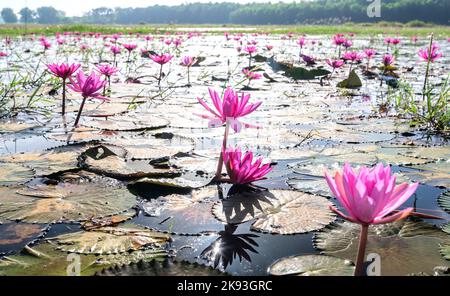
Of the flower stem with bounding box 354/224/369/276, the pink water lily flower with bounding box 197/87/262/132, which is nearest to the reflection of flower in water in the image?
the flower stem with bounding box 354/224/369/276

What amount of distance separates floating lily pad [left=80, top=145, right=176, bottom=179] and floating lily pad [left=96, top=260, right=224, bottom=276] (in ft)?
2.42

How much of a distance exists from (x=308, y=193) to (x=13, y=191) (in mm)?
1184

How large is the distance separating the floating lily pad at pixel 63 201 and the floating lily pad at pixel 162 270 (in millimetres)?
406

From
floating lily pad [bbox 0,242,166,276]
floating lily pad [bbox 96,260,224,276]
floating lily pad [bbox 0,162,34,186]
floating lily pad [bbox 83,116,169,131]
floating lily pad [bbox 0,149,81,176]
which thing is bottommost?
floating lily pad [bbox 0,242,166,276]

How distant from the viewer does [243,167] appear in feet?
5.59

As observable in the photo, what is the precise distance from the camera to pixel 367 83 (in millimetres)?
5371

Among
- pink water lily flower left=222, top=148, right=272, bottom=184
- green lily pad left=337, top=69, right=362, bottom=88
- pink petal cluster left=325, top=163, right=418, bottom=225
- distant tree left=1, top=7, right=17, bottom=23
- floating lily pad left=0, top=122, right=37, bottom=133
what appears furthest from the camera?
distant tree left=1, top=7, right=17, bottom=23

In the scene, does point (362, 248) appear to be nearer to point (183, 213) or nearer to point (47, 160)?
point (183, 213)

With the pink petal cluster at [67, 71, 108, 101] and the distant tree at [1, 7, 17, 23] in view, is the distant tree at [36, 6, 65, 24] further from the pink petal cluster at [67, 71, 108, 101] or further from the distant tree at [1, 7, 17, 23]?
the pink petal cluster at [67, 71, 108, 101]

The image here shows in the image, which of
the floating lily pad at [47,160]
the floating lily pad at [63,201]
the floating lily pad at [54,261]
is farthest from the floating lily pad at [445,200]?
the floating lily pad at [47,160]

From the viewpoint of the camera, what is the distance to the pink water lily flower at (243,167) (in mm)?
1692

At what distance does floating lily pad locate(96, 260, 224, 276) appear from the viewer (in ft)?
3.65

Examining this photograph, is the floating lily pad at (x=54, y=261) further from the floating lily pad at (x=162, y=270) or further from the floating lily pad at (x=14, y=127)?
the floating lily pad at (x=14, y=127)

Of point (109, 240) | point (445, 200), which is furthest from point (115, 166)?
point (445, 200)
